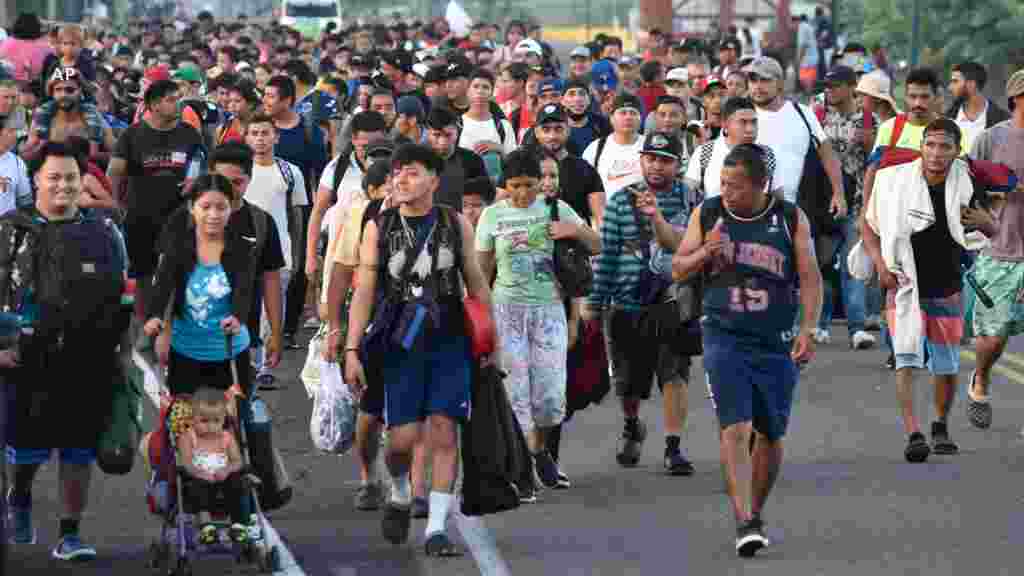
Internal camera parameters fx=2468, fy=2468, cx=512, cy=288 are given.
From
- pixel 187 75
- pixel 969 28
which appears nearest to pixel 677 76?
pixel 187 75

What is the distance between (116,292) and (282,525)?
1489mm

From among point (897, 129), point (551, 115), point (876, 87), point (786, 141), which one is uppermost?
point (551, 115)

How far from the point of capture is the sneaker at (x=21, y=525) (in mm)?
10672

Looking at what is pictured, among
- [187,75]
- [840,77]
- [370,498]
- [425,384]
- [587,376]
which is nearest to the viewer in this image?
[425,384]

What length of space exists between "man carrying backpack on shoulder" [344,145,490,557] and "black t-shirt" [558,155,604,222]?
9.12ft

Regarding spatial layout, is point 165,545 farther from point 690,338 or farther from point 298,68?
Answer: point 298,68

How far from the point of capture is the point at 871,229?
44.3 ft

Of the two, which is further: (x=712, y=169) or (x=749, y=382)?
(x=712, y=169)

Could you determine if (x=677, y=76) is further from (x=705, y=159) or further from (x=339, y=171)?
(x=339, y=171)

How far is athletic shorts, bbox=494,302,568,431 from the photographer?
11906 mm

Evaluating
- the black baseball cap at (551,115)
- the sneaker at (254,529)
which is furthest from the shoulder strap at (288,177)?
the sneaker at (254,529)

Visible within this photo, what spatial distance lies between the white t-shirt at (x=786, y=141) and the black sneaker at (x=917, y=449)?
3.58 metres

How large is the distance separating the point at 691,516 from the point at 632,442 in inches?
59.2

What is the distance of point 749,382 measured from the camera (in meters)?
10.7
